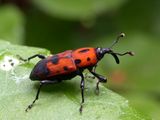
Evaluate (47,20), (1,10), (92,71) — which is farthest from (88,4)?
(92,71)

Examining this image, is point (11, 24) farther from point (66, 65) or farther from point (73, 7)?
point (66, 65)

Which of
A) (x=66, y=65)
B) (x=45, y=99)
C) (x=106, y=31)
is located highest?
(x=106, y=31)

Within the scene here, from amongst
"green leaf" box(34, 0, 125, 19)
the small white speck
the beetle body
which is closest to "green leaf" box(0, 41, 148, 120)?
the small white speck

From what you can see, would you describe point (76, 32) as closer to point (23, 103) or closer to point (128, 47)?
point (128, 47)

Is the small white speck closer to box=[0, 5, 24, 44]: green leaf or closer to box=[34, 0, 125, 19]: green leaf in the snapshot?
box=[0, 5, 24, 44]: green leaf

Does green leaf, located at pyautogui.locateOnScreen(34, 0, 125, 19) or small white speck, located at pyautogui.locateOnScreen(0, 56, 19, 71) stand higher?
green leaf, located at pyautogui.locateOnScreen(34, 0, 125, 19)

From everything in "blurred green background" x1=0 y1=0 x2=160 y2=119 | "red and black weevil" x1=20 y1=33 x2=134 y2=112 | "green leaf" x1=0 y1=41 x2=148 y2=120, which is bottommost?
"green leaf" x1=0 y1=41 x2=148 y2=120

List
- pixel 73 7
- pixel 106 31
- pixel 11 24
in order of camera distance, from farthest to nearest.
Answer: pixel 106 31
pixel 73 7
pixel 11 24

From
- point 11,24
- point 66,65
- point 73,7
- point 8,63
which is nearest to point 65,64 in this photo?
point 66,65
